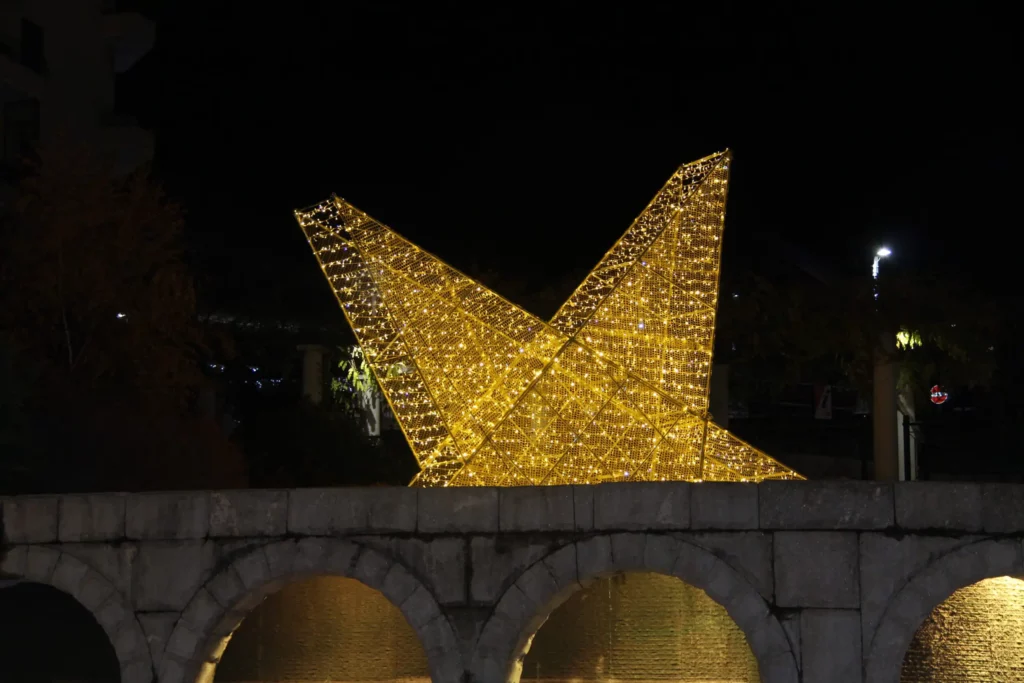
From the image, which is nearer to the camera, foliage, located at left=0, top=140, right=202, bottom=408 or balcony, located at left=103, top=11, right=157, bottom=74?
foliage, located at left=0, top=140, right=202, bottom=408

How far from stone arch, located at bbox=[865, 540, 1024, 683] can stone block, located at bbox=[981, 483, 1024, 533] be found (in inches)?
5.6

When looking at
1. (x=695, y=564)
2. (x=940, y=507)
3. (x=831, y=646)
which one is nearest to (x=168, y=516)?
(x=695, y=564)

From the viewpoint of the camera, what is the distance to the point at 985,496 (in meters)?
12.3

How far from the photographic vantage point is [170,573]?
539 inches

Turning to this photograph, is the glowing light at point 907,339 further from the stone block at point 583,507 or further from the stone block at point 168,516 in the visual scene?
the stone block at point 168,516

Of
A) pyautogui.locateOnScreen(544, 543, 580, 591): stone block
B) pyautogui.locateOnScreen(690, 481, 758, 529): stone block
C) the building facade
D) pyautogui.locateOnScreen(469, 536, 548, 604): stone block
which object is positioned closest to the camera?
pyautogui.locateOnScreen(690, 481, 758, 529): stone block

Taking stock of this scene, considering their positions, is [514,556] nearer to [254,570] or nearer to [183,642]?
[254,570]

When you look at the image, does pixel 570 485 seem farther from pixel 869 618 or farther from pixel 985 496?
pixel 985 496

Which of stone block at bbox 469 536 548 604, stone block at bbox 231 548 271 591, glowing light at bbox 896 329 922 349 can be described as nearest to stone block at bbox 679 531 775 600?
stone block at bbox 469 536 548 604

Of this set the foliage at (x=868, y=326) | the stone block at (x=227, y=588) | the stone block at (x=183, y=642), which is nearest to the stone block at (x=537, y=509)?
the stone block at (x=227, y=588)

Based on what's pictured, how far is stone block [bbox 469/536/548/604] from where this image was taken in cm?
1300

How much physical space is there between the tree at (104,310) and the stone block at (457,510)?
8.23 m

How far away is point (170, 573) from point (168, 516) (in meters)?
0.61

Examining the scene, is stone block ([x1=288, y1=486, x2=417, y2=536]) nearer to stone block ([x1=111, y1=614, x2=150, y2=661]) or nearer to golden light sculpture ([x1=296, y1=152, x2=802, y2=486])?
golden light sculpture ([x1=296, y1=152, x2=802, y2=486])
